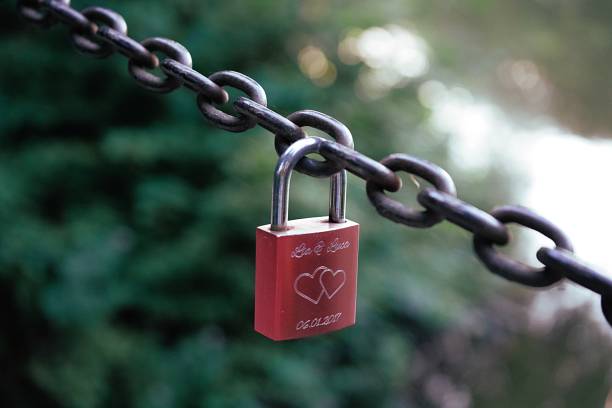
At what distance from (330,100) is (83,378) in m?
1.37

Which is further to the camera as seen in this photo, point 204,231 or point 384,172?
point 204,231

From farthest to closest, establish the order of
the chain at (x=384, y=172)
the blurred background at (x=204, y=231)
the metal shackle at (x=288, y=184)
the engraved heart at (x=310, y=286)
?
the blurred background at (x=204, y=231), the engraved heart at (x=310, y=286), the metal shackle at (x=288, y=184), the chain at (x=384, y=172)

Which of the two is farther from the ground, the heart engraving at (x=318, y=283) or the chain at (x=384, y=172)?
the chain at (x=384, y=172)

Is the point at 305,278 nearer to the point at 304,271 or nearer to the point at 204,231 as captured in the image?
the point at 304,271

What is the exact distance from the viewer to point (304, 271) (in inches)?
28.7

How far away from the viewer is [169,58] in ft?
2.57

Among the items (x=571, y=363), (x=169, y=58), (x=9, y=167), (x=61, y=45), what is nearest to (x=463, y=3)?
(x=571, y=363)

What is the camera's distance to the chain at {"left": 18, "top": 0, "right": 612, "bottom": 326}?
19.6 inches

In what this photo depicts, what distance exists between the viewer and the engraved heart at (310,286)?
728mm

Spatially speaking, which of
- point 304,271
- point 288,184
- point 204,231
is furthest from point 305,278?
point 204,231

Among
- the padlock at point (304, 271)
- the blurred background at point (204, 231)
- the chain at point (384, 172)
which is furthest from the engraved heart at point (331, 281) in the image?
the blurred background at point (204, 231)

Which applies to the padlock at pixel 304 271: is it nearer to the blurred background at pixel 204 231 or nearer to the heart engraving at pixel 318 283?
the heart engraving at pixel 318 283

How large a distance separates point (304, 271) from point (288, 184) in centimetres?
10

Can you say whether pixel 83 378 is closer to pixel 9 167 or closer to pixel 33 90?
pixel 9 167
